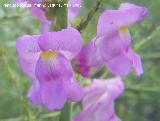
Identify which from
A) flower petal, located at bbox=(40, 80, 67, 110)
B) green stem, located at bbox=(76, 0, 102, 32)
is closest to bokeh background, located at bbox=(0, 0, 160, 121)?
green stem, located at bbox=(76, 0, 102, 32)

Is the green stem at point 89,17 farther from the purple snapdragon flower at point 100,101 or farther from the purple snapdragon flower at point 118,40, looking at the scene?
the purple snapdragon flower at point 100,101

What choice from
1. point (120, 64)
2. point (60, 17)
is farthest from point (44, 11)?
point (120, 64)

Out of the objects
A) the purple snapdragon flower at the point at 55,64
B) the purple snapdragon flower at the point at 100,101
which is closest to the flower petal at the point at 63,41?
the purple snapdragon flower at the point at 55,64

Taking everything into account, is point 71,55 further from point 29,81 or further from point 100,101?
point 29,81

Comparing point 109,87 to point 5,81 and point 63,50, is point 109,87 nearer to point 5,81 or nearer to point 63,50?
point 63,50

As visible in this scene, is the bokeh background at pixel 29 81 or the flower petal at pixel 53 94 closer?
the flower petal at pixel 53 94

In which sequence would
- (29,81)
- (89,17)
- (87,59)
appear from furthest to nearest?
(29,81) < (87,59) < (89,17)

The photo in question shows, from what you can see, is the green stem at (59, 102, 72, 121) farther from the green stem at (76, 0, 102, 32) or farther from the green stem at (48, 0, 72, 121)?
the green stem at (76, 0, 102, 32)
